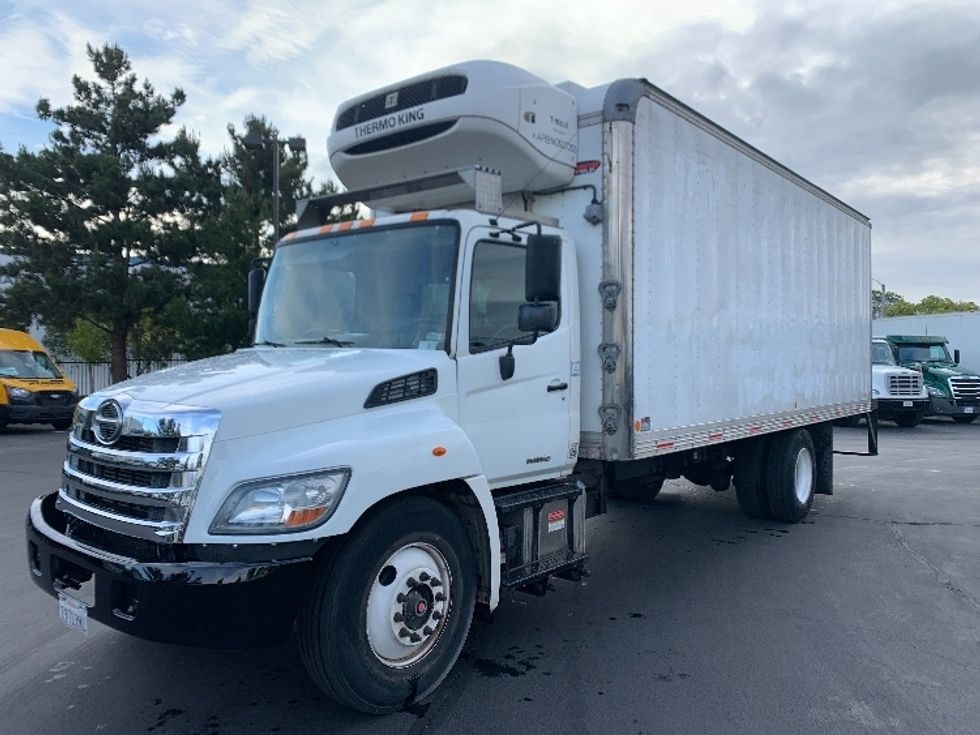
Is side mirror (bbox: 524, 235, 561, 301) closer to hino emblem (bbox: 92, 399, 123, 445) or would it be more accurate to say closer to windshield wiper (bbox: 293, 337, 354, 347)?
windshield wiper (bbox: 293, 337, 354, 347)

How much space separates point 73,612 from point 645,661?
3.11m

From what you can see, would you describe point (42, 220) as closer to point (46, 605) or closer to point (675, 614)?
point (46, 605)

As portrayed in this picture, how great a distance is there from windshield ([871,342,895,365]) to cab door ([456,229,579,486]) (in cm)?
1947

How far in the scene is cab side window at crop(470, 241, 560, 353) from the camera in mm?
4410

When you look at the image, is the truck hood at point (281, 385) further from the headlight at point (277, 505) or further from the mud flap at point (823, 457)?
the mud flap at point (823, 457)

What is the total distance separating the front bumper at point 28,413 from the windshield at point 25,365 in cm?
102

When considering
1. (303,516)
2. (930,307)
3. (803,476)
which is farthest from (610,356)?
(930,307)

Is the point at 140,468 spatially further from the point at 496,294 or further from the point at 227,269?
the point at 227,269

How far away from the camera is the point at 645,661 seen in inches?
179

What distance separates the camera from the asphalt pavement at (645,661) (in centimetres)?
380

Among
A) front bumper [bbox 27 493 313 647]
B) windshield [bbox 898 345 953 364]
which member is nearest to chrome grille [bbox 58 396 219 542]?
front bumper [bbox 27 493 313 647]

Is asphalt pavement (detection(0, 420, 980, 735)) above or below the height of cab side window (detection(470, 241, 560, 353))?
below

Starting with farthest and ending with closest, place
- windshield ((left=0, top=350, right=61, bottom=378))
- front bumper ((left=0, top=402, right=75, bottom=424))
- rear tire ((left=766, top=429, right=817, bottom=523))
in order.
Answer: windshield ((left=0, top=350, right=61, bottom=378)), front bumper ((left=0, top=402, right=75, bottom=424)), rear tire ((left=766, top=429, right=817, bottom=523))

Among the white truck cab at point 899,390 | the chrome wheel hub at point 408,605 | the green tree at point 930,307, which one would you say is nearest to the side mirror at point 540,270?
the chrome wheel hub at point 408,605
